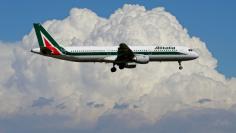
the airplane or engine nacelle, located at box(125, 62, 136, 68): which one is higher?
the airplane

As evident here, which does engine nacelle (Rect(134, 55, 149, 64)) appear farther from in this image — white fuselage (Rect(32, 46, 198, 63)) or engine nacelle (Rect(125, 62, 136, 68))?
white fuselage (Rect(32, 46, 198, 63))

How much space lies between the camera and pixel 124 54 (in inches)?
4963

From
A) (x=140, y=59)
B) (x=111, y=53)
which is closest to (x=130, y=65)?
(x=140, y=59)

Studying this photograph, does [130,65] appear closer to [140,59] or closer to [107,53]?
[140,59]

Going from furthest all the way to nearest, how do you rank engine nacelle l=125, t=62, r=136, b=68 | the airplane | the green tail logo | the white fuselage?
engine nacelle l=125, t=62, r=136, b=68, the white fuselage, the airplane, the green tail logo

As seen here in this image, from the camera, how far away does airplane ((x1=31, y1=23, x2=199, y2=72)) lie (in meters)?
126

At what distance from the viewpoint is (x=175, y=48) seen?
132375 millimetres

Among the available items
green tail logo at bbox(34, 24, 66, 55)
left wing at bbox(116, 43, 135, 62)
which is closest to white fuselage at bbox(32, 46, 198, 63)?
green tail logo at bbox(34, 24, 66, 55)

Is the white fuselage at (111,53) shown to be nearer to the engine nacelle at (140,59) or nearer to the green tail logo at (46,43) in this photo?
the green tail logo at (46,43)

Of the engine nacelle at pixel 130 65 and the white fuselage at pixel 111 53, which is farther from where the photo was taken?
the engine nacelle at pixel 130 65

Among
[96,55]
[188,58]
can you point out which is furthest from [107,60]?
[188,58]

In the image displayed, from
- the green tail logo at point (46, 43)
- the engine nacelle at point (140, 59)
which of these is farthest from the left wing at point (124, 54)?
the green tail logo at point (46, 43)

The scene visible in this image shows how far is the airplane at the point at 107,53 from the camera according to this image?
4980 inches

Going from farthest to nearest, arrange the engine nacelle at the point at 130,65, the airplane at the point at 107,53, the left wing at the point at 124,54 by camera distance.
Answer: the engine nacelle at the point at 130,65, the airplane at the point at 107,53, the left wing at the point at 124,54
